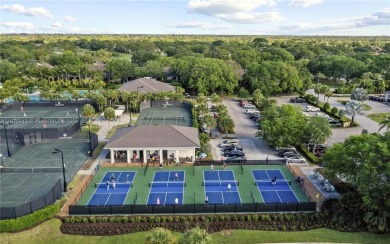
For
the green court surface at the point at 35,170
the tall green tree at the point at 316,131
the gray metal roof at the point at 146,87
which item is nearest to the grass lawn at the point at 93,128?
the green court surface at the point at 35,170

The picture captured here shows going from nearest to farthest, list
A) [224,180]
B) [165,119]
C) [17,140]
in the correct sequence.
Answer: [224,180], [17,140], [165,119]

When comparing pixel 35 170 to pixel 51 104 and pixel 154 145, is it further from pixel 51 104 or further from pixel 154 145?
pixel 51 104

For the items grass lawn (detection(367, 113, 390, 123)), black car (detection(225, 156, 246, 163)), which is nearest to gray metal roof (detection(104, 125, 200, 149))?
black car (detection(225, 156, 246, 163))

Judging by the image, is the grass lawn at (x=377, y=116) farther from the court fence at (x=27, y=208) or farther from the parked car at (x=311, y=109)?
the court fence at (x=27, y=208)

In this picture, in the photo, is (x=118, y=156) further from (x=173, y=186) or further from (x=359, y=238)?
(x=359, y=238)

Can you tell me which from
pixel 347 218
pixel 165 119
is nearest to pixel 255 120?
pixel 165 119

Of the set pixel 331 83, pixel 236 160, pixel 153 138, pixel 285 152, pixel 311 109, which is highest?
pixel 153 138

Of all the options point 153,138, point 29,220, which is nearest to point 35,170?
point 29,220
